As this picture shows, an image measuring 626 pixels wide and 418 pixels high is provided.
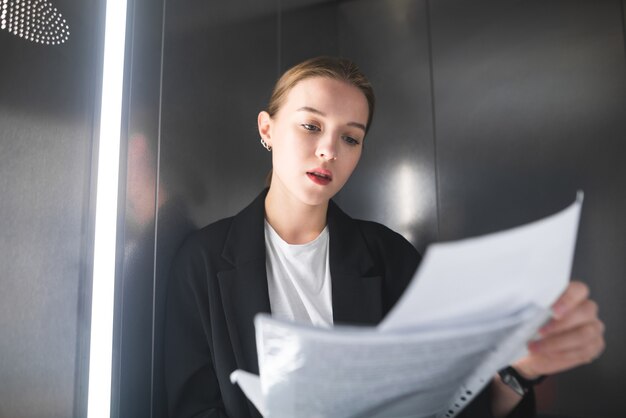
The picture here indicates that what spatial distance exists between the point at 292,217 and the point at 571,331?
67 cm

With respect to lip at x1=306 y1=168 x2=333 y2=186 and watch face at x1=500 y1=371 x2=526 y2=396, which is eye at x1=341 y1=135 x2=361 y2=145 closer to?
lip at x1=306 y1=168 x2=333 y2=186

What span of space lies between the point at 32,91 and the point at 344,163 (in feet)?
2.01

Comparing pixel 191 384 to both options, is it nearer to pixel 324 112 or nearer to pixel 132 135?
pixel 132 135

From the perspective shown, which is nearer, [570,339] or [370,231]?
[570,339]

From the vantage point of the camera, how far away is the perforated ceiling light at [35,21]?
80 cm

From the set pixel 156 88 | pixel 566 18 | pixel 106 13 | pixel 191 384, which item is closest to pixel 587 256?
pixel 566 18

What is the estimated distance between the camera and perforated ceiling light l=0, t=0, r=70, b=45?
2.61 ft

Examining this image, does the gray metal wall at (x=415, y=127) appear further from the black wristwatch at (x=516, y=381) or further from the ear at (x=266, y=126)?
the black wristwatch at (x=516, y=381)

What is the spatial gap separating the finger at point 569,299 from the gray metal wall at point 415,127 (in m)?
0.78

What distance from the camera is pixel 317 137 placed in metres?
1.10

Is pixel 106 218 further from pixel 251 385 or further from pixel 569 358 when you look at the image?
pixel 569 358

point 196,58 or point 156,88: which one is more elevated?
point 196,58

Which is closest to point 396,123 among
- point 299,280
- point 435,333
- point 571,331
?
point 299,280

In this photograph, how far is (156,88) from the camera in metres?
1.12
